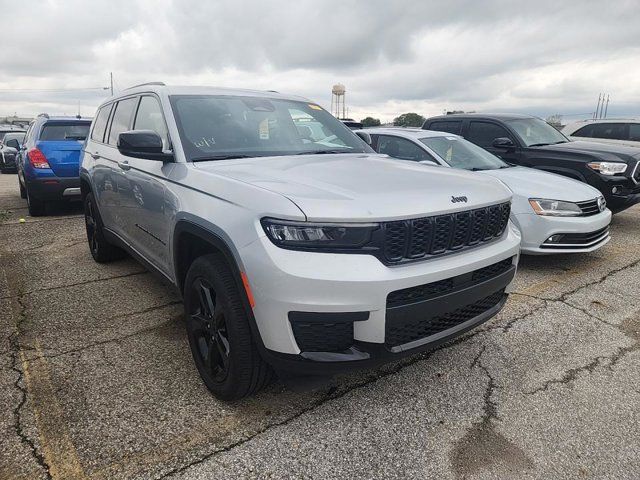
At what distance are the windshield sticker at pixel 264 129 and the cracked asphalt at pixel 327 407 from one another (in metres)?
1.56

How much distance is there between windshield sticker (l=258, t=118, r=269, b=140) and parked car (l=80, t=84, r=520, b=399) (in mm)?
22

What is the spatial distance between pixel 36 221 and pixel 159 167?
19.8ft

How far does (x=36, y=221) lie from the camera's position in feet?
26.0

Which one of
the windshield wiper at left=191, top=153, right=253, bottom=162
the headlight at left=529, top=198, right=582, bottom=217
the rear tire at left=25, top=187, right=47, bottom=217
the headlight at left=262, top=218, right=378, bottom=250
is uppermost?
the windshield wiper at left=191, top=153, right=253, bottom=162

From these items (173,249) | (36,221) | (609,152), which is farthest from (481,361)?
(36,221)

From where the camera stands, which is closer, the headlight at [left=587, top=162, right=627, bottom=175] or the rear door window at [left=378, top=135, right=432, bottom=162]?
the rear door window at [left=378, top=135, right=432, bottom=162]

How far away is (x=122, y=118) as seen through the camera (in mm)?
4258

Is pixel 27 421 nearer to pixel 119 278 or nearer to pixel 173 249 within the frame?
pixel 173 249

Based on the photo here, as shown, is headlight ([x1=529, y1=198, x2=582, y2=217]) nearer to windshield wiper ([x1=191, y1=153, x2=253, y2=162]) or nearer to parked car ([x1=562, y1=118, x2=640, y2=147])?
windshield wiper ([x1=191, y1=153, x2=253, y2=162])

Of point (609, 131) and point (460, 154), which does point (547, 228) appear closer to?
point (460, 154)

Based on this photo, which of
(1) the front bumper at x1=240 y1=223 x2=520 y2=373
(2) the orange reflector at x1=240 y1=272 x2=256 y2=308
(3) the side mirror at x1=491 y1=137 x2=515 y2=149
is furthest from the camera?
(3) the side mirror at x1=491 y1=137 x2=515 y2=149

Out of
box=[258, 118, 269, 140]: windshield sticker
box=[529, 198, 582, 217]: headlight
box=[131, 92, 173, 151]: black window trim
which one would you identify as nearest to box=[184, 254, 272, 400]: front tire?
box=[131, 92, 173, 151]: black window trim

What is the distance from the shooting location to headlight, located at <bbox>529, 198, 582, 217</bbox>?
497 centimetres

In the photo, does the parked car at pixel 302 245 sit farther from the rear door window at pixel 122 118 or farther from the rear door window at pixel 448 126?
the rear door window at pixel 448 126
